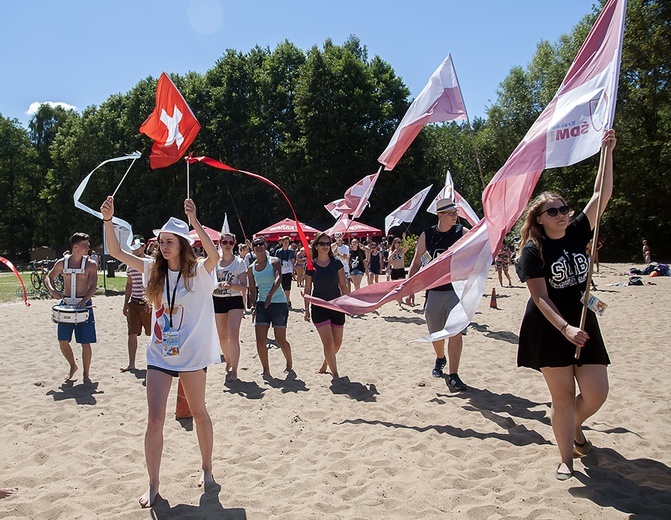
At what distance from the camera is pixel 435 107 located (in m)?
6.91

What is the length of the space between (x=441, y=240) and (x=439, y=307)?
78 centimetres

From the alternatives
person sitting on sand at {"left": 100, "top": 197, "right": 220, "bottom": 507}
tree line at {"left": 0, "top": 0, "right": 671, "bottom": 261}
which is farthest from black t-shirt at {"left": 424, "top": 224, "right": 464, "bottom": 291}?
tree line at {"left": 0, "top": 0, "right": 671, "bottom": 261}

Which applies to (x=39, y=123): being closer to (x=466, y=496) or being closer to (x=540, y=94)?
(x=540, y=94)

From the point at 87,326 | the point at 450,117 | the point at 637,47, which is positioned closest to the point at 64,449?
the point at 87,326

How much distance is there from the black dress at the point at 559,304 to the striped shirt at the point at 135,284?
19.5ft

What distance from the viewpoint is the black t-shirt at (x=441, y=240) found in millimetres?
6641

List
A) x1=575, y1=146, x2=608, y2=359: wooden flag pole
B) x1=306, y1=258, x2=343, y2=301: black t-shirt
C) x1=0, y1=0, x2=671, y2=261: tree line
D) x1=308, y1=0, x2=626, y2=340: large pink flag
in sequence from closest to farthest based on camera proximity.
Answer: x1=575, y1=146, x2=608, y2=359: wooden flag pole < x1=308, y1=0, x2=626, y2=340: large pink flag < x1=306, y1=258, x2=343, y2=301: black t-shirt < x1=0, y1=0, x2=671, y2=261: tree line

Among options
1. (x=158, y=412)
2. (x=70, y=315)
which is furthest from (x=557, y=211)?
(x=70, y=315)

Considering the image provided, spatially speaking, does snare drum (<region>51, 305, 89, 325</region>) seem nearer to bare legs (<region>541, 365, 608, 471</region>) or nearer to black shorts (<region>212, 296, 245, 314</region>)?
black shorts (<region>212, 296, 245, 314</region>)

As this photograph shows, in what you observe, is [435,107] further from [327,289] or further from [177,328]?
[177,328]

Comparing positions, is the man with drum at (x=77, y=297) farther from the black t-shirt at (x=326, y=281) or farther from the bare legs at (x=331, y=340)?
the bare legs at (x=331, y=340)

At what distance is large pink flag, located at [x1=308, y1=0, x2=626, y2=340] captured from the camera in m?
4.20

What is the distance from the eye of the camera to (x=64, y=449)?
5090 mm

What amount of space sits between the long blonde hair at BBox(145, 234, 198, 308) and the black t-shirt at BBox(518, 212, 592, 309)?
2345mm
